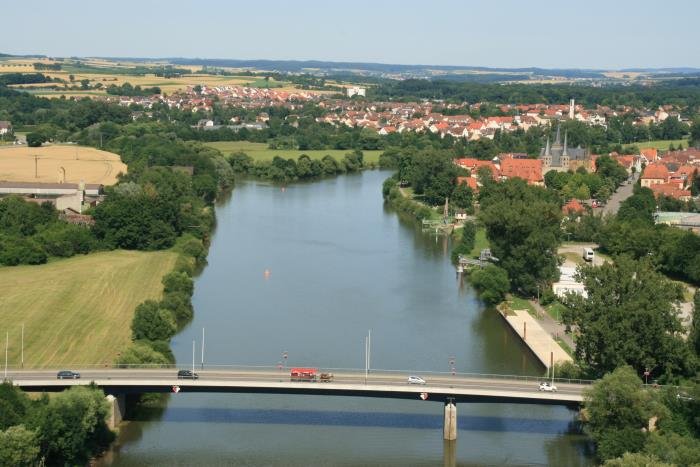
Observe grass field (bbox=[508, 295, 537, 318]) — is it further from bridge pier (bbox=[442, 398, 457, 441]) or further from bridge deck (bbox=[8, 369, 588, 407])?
bridge pier (bbox=[442, 398, 457, 441])

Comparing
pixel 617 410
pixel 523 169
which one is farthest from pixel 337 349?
pixel 523 169

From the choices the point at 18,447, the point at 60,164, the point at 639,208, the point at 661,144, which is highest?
the point at 18,447

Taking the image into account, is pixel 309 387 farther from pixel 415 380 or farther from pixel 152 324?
pixel 152 324

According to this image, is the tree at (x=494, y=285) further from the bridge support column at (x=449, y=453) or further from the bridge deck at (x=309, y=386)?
the bridge support column at (x=449, y=453)

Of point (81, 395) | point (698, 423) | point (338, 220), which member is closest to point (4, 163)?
point (338, 220)

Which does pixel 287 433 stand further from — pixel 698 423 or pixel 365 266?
pixel 365 266
